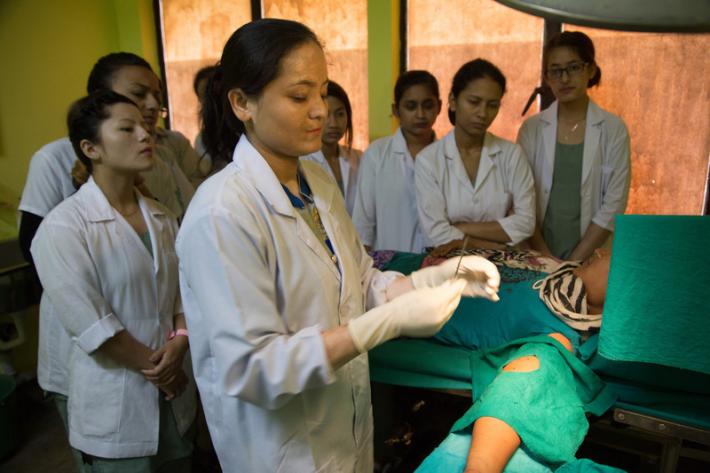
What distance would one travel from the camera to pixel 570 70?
227cm

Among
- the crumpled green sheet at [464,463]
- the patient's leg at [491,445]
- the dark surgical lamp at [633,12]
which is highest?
the dark surgical lamp at [633,12]

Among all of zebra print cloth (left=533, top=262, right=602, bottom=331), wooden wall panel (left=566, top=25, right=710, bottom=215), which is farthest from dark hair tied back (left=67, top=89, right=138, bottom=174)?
wooden wall panel (left=566, top=25, right=710, bottom=215)

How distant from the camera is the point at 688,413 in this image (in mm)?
1329

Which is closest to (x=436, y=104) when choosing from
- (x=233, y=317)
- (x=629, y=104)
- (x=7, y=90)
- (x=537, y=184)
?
(x=537, y=184)

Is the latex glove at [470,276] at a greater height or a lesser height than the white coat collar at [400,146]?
lesser

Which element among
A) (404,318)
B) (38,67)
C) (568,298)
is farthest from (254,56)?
(38,67)

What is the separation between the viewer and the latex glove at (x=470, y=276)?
122cm

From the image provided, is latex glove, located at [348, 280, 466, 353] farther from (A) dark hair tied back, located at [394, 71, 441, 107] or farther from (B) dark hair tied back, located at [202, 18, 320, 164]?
(A) dark hair tied back, located at [394, 71, 441, 107]

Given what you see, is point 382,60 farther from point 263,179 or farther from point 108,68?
point 263,179

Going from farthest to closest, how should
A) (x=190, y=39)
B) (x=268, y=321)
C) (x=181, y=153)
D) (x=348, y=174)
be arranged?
(x=190, y=39) → (x=348, y=174) → (x=181, y=153) → (x=268, y=321)

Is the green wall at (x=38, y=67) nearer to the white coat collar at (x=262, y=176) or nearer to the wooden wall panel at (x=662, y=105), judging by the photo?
the white coat collar at (x=262, y=176)

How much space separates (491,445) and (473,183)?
1332mm

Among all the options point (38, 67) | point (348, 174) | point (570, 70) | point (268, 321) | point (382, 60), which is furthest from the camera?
point (382, 60)

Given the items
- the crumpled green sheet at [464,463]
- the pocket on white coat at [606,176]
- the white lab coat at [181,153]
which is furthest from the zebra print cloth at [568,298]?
the white lab coat at [181,153]
